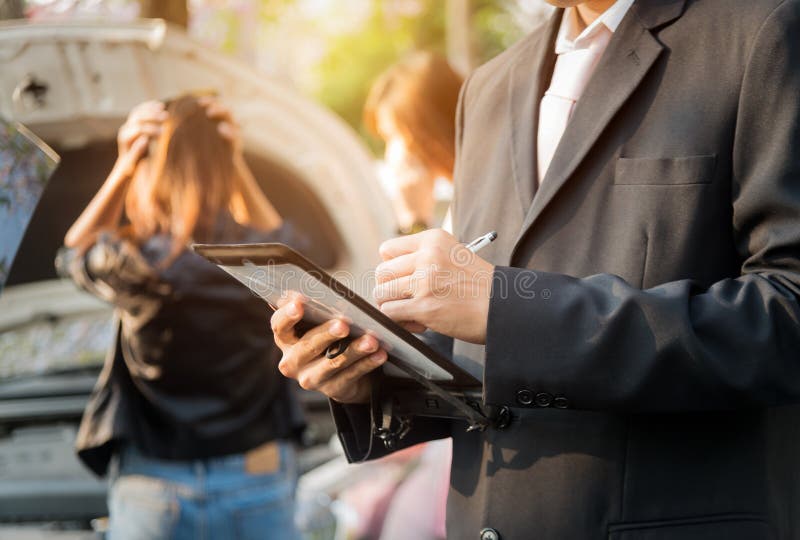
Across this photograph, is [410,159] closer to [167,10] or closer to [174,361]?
[174,361]

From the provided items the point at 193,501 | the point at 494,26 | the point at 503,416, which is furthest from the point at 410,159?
the point at 494,26

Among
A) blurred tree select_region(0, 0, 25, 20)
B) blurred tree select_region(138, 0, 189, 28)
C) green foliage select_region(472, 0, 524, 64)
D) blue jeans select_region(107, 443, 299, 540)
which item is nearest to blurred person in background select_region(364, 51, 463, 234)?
blue jeans select_region(107, 443, 299, 540)

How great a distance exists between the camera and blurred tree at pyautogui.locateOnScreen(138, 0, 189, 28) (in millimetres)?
5145

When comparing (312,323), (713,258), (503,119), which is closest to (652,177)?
(713,258)

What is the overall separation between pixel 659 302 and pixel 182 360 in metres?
1.86

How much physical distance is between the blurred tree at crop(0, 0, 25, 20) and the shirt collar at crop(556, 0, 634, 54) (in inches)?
177

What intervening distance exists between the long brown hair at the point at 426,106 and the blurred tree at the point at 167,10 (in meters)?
2.07

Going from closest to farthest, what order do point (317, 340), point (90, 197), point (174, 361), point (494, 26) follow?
point (317, 340)
point (174, 361)
point (90, 197)
point (494, 26)

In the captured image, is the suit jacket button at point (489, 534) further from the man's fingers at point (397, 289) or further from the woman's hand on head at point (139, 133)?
the woman's hand on head at point (139, 133)

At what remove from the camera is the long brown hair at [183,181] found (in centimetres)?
283

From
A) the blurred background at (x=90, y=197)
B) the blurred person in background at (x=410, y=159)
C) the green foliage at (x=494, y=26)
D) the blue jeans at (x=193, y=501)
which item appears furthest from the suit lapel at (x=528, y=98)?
the green foliage at (x=494, y=26)

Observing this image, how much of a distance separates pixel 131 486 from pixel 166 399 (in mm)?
265

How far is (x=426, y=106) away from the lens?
3.53 metres

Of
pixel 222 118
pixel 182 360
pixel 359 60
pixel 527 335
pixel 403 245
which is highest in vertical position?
pixel 403 245
